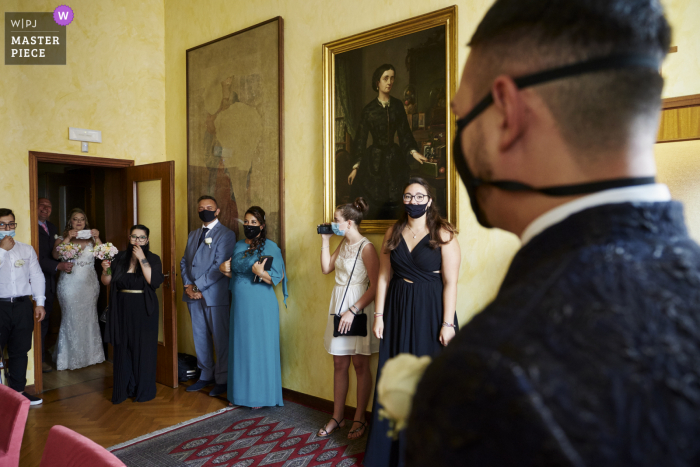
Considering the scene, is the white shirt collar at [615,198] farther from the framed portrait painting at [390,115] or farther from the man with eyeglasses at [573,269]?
the framed portrait painting at [390,115]

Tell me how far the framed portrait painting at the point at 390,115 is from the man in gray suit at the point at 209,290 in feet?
4.85

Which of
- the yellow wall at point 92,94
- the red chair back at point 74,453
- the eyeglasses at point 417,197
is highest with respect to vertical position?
the yellow wall at point 92,94

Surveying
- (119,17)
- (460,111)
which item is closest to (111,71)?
(119,17)

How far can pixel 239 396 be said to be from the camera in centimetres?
443

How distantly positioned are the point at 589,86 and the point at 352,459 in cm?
344

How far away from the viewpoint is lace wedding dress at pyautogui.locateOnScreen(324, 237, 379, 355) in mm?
3789

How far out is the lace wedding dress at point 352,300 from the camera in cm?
379

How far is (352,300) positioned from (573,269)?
3356 millimetres

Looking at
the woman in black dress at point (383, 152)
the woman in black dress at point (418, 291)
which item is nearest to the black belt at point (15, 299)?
the woman in black dress at point (383, 152)

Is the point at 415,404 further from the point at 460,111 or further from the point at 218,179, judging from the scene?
the point at 218,179

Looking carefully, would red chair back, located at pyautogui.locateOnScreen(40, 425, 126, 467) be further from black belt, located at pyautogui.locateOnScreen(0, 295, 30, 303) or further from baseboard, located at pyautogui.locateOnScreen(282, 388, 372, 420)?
black belt, located at pyautogui.locateOnScreen(0, 295, 30, 303)

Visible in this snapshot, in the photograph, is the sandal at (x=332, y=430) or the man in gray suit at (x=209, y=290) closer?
the sandal at (x=332, y=430)

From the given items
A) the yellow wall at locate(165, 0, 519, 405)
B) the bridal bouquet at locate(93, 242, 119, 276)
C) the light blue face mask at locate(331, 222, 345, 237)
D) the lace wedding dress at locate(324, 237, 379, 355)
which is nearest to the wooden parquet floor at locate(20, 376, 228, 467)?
the yellow wall at locate(165, 0, 519, 405)

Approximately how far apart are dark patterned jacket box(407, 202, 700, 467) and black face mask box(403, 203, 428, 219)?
2831 millimetres
